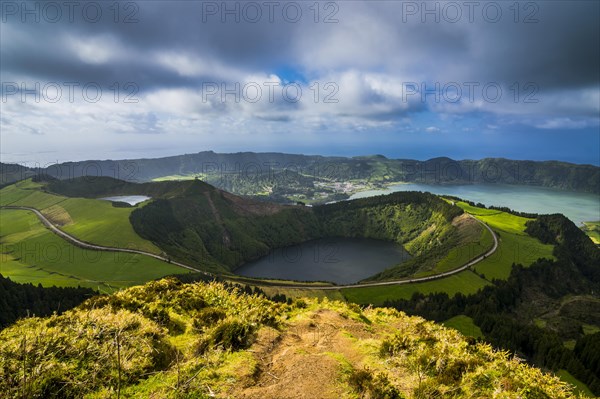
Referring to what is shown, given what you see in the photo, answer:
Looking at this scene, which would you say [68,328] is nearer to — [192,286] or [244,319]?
[244,319]

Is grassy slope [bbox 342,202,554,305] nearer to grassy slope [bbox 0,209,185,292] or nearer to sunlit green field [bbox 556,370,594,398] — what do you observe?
sunlit green field [bbox 556,370,594,398]

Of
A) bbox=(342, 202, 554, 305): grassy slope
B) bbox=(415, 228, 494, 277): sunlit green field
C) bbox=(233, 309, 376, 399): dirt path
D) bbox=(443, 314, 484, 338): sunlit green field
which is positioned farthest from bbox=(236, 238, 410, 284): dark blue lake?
bbox=(233, 309, 376, 399): dirt path

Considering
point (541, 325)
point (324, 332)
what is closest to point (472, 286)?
point (541, 325)

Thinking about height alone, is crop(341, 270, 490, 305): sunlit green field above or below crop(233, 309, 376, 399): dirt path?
below

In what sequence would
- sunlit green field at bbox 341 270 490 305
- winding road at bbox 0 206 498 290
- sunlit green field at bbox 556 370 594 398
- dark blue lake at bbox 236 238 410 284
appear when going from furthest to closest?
1. dark blue lake at bbox 236 238 410 284
2. winding road at bbox 0 206 498 290
3. sunlit green field at bbox 341 270 490 305
4. sunlit green field at bbox 556 370 594 398

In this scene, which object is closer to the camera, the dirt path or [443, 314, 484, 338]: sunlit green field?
the dirt path

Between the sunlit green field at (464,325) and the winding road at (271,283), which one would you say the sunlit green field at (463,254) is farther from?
the sunlit green field at (464,325)

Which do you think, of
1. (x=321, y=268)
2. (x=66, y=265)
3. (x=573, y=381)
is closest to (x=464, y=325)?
(x=573, y=381)

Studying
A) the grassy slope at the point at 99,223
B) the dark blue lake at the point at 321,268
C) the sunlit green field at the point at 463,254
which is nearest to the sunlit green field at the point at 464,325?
the sunlit green field at the point at 463,254
